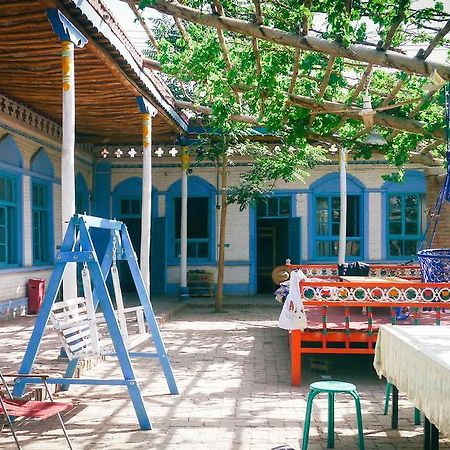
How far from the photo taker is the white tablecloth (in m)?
3.57

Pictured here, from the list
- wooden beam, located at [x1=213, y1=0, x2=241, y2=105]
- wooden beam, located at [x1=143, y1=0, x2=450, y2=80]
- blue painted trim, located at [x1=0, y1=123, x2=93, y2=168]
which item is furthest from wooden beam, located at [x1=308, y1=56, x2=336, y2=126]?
blue painted trim, located at [x1=0, y1=123, x2=93, y2=168]

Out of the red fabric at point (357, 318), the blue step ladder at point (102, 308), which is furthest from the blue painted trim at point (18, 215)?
the blue step ladder at point (102, 308)

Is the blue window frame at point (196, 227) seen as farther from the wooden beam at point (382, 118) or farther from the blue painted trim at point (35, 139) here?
the wooden beam at point (382, 118)

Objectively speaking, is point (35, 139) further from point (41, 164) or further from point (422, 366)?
point (422, 366)

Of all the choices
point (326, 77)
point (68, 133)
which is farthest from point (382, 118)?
point (68, 133)

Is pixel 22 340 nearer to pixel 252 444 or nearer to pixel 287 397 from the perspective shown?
pixel 287 397

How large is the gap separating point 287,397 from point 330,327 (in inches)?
50.2

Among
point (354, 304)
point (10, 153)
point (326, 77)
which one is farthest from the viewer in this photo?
point (10, 153)

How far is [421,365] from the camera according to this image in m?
4.06

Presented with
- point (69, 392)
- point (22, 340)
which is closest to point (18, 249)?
point (22, 340)

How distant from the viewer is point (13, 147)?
482 inches

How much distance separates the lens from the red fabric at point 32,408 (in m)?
4.53

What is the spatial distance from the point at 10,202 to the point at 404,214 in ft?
33.5

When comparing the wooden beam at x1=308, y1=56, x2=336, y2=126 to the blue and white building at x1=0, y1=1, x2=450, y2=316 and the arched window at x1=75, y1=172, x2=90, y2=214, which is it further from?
the arched window at x1=75, y1=172, x2=90, y2=214
